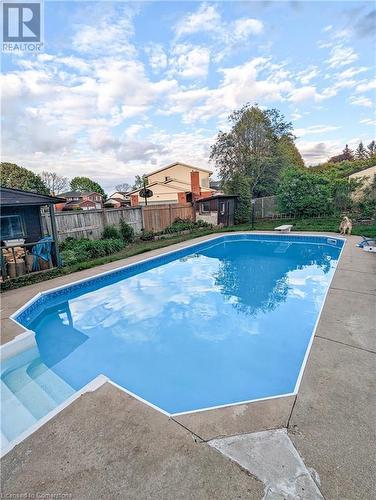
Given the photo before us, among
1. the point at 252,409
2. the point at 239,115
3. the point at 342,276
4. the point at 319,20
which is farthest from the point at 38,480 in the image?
the point at 239,115

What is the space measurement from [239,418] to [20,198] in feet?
24.1

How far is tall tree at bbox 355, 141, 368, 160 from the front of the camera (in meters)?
41.5

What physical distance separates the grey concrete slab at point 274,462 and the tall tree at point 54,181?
43.5 metres

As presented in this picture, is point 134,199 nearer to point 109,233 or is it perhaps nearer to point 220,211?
point 220,211

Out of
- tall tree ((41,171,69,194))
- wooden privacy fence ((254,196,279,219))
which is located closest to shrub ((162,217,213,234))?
wooden privacy fence ((254,196,279,219))

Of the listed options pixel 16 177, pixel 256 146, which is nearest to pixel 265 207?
pixel 256 146

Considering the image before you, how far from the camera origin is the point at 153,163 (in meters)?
32.7

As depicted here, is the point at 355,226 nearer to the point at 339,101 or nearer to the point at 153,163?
the point at 339,101

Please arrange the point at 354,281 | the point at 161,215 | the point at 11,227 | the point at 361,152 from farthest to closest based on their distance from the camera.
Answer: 1. the point at 361,152
2. the point at 161,215
3. the point at 11,227
4. the point at 354,281

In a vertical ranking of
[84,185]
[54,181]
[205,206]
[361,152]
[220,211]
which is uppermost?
[361,152]

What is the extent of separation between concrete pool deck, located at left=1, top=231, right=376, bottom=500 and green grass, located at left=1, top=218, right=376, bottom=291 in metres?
5.44

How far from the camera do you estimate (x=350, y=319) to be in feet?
13.1

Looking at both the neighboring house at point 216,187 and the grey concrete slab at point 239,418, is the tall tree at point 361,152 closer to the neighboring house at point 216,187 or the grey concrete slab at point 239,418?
the neighboring house at point 216,187

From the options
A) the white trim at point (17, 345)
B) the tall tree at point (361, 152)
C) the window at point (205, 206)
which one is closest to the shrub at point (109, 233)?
the white trim at point (17, 345)
